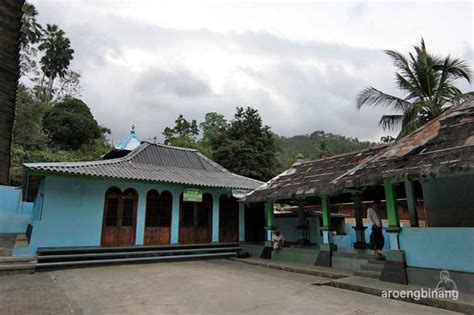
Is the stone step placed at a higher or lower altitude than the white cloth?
lower

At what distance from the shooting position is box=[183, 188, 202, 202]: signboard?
11.9 meters

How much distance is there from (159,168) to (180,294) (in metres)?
7.85

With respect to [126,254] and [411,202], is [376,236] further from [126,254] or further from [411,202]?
[126,254]

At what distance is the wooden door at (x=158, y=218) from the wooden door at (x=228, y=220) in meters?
2.42

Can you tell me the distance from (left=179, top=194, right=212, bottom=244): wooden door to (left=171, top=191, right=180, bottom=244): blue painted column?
0.22 meters

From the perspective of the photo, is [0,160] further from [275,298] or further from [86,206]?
[86,206]

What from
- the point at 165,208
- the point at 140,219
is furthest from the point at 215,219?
the point at 140,219

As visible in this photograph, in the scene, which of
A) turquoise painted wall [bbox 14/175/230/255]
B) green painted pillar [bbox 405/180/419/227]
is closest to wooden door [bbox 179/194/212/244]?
turquoise painted wall [bbox 14/175/230/255]

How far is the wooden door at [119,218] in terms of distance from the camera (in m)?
10.5

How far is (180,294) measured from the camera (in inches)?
232

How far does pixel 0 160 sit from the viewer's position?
2.00 m

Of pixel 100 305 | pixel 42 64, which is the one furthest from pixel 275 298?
pixel 42 64

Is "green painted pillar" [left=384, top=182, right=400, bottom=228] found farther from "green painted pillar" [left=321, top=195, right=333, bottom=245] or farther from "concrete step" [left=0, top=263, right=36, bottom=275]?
"concrete step" [left=0, top=263, right=36, bottom=275]

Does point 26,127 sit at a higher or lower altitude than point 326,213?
higher
